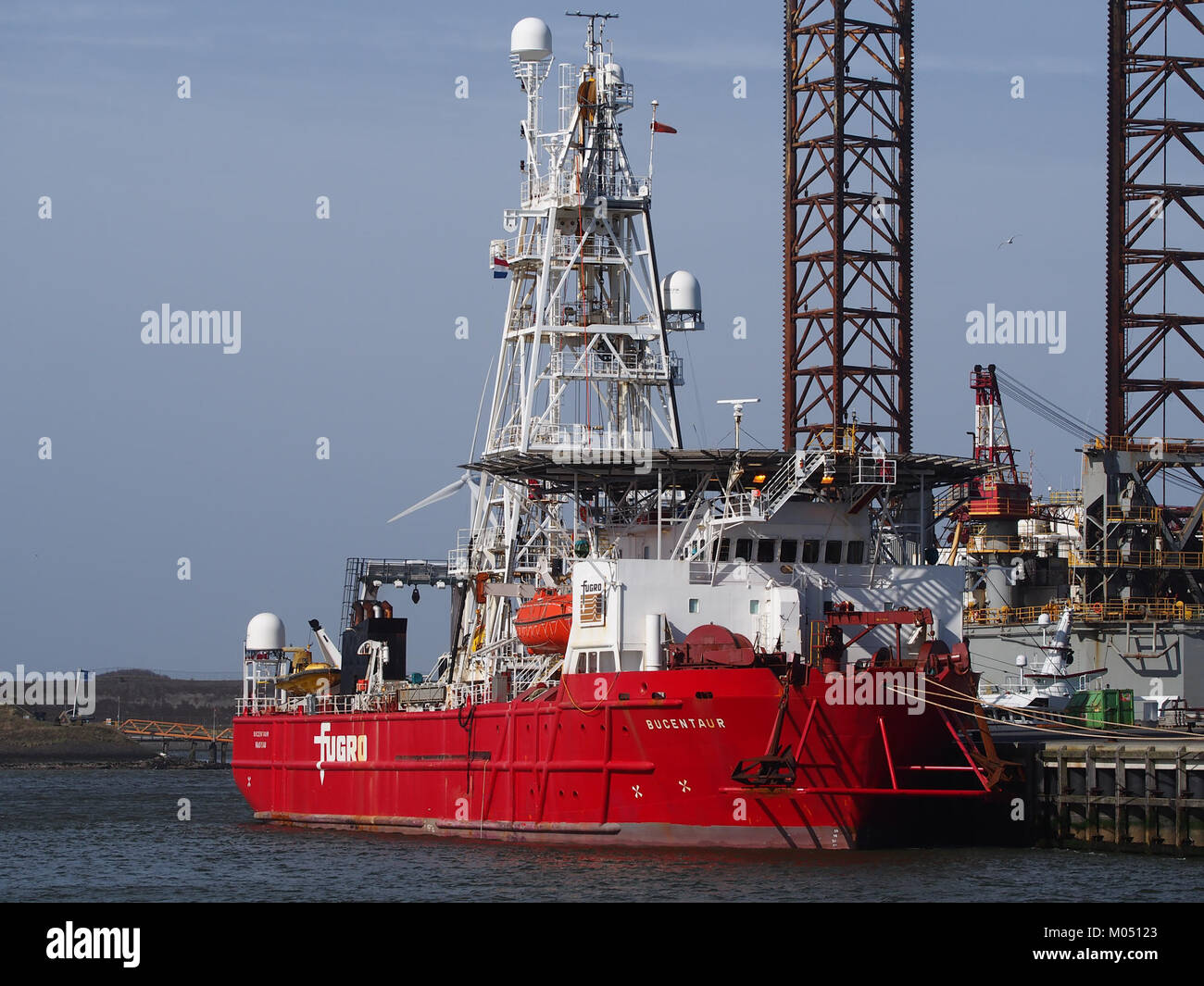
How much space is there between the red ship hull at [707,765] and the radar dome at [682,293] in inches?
593

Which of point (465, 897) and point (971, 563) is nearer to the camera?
point (465, 897)

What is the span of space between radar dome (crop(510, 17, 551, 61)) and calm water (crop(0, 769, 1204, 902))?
22.4m

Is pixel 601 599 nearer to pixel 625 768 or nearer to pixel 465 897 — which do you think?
pixel 625 768

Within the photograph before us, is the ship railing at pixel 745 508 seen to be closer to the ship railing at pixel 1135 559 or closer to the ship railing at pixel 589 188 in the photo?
the ship railing at pixel 589 188

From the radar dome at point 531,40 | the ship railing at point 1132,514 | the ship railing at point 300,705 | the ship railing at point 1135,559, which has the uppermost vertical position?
the radar dome at point 531,40

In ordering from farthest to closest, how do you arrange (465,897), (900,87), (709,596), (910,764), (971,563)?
(971,563), (900,87), (709,596), (910,764), (465,897)

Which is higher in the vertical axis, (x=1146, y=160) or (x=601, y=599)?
(x=1146, y=160)

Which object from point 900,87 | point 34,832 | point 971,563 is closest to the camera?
point 34,832

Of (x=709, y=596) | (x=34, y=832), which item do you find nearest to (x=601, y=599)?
(x=709, y=596)

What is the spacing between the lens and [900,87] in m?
63.4

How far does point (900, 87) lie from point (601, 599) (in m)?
27.9

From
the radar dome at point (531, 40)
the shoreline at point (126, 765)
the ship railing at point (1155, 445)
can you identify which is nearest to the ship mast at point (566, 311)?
the radar dome at point (531, 40)

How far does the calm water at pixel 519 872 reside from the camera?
34.7 meters

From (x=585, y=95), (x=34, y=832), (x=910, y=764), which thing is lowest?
(x=34, y=832)
